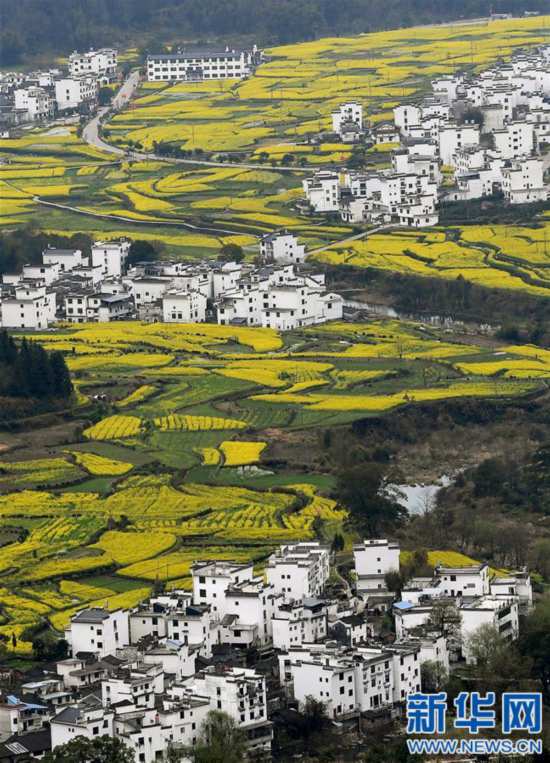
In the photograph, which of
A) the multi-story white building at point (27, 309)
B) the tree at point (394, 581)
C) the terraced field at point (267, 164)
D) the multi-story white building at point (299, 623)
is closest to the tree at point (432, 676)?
the multi-story white building at point (299, 623)

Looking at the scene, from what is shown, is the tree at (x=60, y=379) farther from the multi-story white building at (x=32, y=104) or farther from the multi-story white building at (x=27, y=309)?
the multi-story white building at (x=32, y=104)

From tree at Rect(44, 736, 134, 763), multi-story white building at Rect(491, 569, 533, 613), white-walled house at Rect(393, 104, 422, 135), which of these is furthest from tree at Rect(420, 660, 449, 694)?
white-walled house at Rect(393, 104, 422, 135)

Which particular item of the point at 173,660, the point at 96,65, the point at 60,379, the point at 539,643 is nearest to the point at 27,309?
the point at 60,379

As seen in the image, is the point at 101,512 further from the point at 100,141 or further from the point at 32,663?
the point at 100,141

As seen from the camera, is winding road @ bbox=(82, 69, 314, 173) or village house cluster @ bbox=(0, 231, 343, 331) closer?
village house cluster @ bbox=(0, 231, 343, 331)

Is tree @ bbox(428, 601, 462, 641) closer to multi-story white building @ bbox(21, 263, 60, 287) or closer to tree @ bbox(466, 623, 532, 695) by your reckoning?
tree @ bbox(466, 623, 532, 695)
